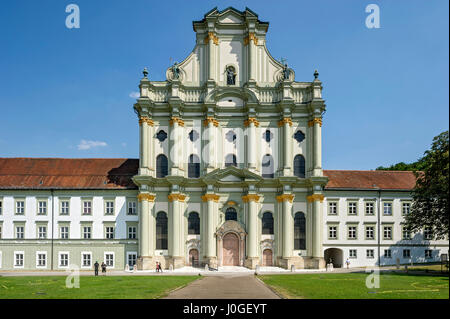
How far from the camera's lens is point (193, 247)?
4400cm

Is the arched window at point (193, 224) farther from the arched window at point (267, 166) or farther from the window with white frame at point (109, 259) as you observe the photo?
the arched window at point (267, 166)

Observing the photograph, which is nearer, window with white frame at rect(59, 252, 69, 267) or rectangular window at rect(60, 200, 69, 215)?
window with white frame at rect(59, 252, 69, 267)

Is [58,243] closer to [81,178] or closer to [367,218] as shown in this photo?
[81,178]

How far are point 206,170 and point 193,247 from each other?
27.6 ft

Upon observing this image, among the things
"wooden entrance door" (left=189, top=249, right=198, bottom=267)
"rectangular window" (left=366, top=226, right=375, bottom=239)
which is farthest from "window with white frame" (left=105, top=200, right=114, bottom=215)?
"rectangular window" (left=366, top=226, right=375, bottom=239)

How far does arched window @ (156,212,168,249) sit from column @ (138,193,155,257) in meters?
0.73

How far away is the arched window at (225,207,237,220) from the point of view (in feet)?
146

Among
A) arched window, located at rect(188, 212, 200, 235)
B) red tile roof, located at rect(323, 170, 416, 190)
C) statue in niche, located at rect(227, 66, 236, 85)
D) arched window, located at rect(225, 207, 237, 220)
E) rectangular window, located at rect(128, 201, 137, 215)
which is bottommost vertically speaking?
arched window, located at rect(188, 212, 200, 235)

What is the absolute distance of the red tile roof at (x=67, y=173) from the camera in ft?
145

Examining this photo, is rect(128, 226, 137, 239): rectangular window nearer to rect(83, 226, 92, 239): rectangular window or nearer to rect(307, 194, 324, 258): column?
rect(83, 226, 92, 239): rectangular window

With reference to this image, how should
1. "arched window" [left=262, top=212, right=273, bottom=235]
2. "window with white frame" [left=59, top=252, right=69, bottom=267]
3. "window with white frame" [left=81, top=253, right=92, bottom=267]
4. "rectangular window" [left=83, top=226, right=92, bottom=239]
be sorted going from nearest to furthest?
"window with white frame" [left=59, top=252, right=69, bottom=267] < "window with white frame" [left=81, top=253, right=92, bottom=267] < "rectangular window" [left=83, top=226, right=92, bottom=239] < "arched window" [left=262, top=212, right=273, bottom=235]

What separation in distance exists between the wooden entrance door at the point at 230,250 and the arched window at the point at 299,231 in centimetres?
642
